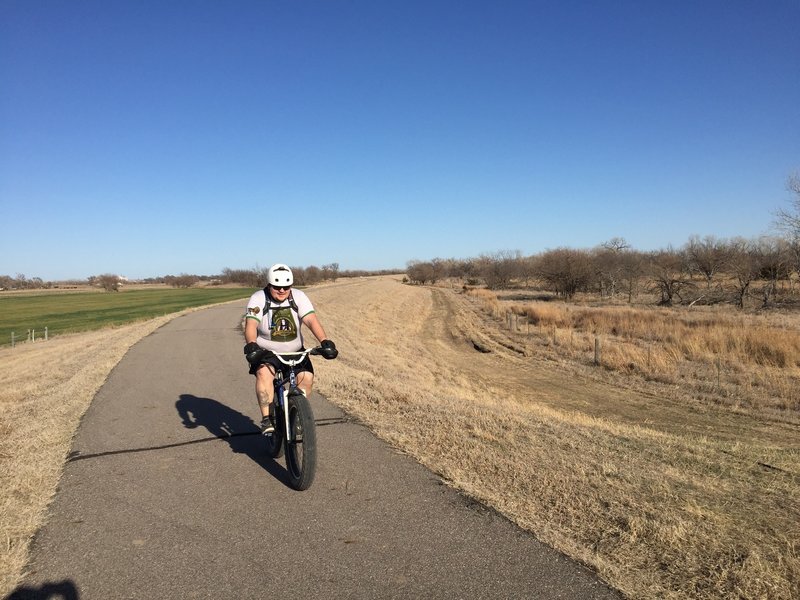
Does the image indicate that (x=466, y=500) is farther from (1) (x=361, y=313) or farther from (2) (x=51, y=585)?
(1) (x=361, y=313)

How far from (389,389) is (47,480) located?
A: 515 cm

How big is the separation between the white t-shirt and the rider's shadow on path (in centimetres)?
126

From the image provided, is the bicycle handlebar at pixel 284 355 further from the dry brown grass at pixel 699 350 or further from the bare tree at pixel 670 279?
the bare tree at pixel 670 279

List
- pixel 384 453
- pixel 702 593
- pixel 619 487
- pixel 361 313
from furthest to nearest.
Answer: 1. pixel 361 313
2. pixel 384 453
3. pixel 619 487
4. pixel 702 593

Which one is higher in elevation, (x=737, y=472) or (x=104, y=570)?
(x=104, y=570)

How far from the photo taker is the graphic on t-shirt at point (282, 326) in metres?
5.06

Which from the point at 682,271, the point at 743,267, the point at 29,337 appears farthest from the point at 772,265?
the point at 29,337

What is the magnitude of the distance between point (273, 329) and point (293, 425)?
3.29ft

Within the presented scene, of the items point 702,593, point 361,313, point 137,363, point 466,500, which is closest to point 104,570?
point 466,500

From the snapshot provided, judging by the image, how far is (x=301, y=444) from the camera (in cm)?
456

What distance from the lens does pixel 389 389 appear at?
881cm

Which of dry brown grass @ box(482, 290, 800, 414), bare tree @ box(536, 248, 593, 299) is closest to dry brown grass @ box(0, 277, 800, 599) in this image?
dry brown grass @ box(482, 290, 800, 414)

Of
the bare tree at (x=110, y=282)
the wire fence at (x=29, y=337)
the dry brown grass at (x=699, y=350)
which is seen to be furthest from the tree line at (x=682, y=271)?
the bare tree at (x=110, y=282)

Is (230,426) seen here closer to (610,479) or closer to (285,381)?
(285,381)
